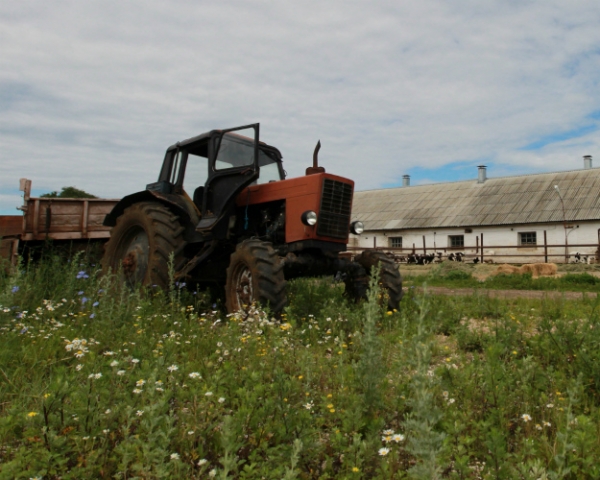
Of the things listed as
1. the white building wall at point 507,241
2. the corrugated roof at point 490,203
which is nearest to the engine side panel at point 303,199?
the white building wall at point 507,241

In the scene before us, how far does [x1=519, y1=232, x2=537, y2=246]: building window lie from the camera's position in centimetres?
2659

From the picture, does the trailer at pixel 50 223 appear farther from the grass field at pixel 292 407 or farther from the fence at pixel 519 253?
the fence at pixel 519 253

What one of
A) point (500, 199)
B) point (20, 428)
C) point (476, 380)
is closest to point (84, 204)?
point (20, 428)

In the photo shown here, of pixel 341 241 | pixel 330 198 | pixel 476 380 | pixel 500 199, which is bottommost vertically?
pixel 476 380

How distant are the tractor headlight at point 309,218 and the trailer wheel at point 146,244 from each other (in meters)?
1.52

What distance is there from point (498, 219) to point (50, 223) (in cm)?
2453

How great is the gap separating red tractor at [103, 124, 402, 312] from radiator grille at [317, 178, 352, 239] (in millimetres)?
12

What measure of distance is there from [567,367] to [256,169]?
12.8 ft

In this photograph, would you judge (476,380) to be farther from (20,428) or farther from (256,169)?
(256,169)

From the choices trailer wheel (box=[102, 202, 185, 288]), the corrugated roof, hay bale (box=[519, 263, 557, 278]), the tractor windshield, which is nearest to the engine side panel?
the tractor windshield

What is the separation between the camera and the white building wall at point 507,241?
971 inches

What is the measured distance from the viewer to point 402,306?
20.4ft

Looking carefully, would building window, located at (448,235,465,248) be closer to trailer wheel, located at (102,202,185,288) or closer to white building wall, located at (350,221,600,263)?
white building wall, located at (350,221,600,263)

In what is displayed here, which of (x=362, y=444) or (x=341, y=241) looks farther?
(x=341, y=241)
